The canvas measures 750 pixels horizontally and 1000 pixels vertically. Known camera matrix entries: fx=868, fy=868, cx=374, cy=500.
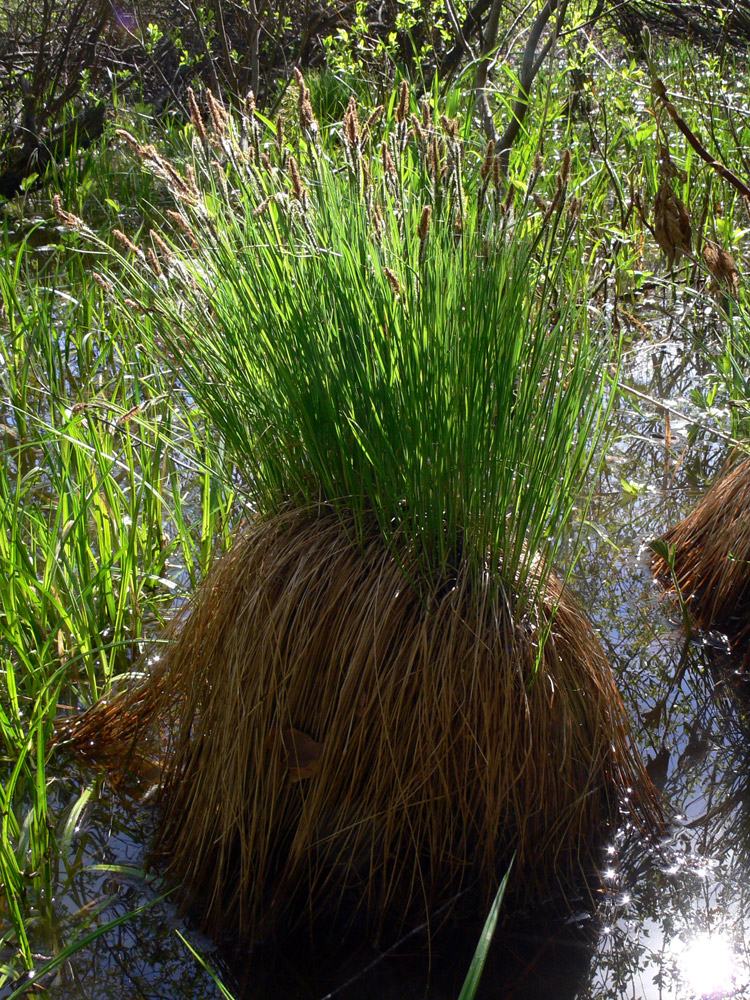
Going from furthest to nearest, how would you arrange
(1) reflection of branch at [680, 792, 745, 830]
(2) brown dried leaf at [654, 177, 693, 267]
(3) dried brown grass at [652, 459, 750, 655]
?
(3) dried brown grass at [652, 459, 750, 655] < (2) brown dried leaf at [654, 177, 693, 267] < (1) reflection of branch at [680, 792, 745, 830]

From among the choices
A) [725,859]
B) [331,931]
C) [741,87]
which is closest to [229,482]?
[331,931]

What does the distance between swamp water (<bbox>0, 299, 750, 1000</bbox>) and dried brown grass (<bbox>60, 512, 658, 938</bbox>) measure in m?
0.08

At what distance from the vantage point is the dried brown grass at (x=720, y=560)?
2359 millimetres

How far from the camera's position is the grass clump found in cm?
154

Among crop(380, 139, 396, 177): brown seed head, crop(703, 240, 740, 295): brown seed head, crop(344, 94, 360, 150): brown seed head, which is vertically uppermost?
crop(344, 94, 360, 150): brown seed head

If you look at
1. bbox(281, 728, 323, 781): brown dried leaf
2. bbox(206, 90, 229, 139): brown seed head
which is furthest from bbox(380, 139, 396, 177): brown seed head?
bbox(281, 728, 323, 781): brown dried leaf

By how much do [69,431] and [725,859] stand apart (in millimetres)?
1857

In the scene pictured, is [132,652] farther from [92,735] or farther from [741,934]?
[741,934]

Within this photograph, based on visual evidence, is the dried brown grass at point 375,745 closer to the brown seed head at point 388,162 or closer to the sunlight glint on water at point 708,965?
the sunlight glint on water at point 708,965

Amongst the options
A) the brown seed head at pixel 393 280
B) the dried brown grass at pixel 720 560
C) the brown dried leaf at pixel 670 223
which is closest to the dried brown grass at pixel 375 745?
the brown seed head at pixel 393 280

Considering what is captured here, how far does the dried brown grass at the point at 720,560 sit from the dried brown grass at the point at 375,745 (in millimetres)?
876

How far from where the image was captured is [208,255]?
1.63 metres

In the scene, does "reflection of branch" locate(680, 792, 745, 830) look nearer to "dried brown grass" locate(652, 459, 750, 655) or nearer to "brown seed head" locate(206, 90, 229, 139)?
"dried brown grass" locate(652, 459, 750, 655)

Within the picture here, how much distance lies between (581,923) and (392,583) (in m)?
0.72
